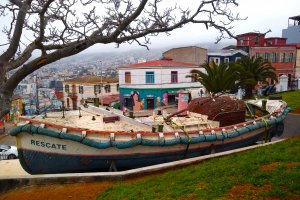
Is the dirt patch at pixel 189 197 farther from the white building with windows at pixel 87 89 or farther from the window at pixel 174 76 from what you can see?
the white building with windows at pixel 87 89

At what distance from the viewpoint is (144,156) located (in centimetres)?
1025

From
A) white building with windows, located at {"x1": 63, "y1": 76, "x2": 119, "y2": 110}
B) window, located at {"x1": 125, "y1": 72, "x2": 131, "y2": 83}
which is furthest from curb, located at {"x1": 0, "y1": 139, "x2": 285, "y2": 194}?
white building with windows, located at {"x1": 63, "y1": 76, "x2": 119, "y2": 110}

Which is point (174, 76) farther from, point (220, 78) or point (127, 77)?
point (220, 78)

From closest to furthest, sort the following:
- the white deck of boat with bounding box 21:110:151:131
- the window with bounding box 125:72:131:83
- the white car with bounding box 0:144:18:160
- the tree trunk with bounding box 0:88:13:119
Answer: the tree trunk with bounding box 0:88:13:119, the white deck of boat with bounding box 21:110:151:131, the white car with bounding box 0:144:18:160, the window with bounding box 125:72:131:83

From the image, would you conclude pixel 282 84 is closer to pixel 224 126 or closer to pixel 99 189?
pixel 224 126

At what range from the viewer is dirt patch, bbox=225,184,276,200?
5.62 m

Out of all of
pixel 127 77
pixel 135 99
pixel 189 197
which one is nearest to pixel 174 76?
pixel 135 99

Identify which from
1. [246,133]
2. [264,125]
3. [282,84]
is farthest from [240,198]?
[282,84]

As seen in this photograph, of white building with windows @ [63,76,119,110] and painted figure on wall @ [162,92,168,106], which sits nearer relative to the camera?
painted figure on wall @ [162,92,168,106]

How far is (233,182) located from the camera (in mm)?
6324

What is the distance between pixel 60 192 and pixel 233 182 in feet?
14.9

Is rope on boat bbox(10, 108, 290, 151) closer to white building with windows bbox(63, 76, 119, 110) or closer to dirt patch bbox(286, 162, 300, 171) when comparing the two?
dirt patch bbox(286, 162, 300, 171)

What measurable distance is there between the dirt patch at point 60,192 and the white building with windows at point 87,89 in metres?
33.2

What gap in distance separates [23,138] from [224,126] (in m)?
7.65
